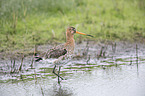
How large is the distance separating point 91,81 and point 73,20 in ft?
18.2

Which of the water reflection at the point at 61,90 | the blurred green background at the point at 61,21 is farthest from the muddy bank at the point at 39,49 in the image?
the water reflection at the point at 61,90

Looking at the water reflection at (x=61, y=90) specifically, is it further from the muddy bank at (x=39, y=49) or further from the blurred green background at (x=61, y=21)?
the blurred green background at (x=61, y=21)

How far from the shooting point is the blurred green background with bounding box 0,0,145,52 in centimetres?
1045

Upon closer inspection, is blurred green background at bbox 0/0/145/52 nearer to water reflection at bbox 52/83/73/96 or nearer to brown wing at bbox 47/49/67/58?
brown wing at bbox 47/49/67/58

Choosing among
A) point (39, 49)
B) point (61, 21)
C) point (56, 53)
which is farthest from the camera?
point (61, 21)

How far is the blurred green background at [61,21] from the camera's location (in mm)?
10445

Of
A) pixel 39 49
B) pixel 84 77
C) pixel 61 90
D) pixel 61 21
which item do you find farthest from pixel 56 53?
pixel 61 21

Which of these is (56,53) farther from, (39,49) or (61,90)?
(39,49)

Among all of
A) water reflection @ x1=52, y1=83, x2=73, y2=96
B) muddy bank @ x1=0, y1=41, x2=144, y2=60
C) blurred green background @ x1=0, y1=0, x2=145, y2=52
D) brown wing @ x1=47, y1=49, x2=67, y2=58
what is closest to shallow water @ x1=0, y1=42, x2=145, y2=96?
water reflection @ x1=52, y1=83, x2=73, y2=96

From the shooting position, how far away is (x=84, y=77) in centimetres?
704

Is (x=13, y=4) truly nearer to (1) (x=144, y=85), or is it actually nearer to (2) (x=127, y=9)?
(2) (x=127, y=9)

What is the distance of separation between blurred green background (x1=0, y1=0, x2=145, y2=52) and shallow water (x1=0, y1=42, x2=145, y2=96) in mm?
1689

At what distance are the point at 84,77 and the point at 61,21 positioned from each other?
16.4 feet

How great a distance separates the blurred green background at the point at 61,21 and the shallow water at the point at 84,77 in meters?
1.69
